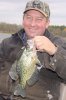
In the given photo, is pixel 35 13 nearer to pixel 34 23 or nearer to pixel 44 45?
pixel 34 23

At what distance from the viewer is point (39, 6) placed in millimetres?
6941

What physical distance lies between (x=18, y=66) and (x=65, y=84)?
56.1 inches

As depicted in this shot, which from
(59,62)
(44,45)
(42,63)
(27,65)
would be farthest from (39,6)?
(27,65)

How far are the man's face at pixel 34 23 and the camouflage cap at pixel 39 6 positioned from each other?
51 millimetres

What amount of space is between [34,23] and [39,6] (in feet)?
1.13

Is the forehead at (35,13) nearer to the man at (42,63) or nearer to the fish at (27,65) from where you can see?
the man at (42,63)

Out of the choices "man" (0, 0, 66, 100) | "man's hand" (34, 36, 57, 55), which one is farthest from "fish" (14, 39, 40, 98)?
"man" (0, 0, 66, 100)

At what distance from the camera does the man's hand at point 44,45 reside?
5.55 m

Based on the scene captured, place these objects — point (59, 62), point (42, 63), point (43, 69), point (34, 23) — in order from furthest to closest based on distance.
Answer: point (43, 69)
point (34, 23)
point (42, 63)
point (59, 62)

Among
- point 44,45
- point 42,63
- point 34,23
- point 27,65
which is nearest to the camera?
point 27,65

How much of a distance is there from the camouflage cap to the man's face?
51 mm

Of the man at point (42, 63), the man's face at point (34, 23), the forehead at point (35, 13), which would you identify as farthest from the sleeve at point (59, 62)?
the forehead at point (35, 13)

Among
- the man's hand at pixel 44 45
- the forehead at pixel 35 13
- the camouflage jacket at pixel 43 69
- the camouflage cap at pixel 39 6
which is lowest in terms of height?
the camouflage jacket at pixel 43 69

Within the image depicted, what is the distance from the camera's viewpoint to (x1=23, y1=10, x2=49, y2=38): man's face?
22.2 feet
